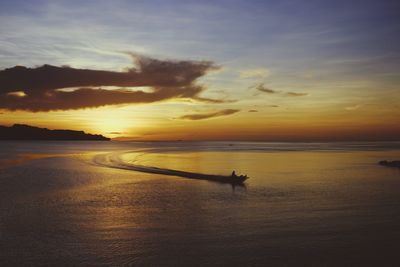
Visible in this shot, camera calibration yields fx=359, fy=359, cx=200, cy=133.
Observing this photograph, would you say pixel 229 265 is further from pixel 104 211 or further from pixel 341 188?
pixel 341 188

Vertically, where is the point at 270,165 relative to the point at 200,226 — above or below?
above

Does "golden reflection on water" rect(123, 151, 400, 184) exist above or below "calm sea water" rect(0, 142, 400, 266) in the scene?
above

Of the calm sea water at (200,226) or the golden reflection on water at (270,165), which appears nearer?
the calm sea water at (200,226)

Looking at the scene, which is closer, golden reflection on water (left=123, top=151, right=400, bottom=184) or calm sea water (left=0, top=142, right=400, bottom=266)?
calm sea water (left=0, top=142, right=400, bottom=266)

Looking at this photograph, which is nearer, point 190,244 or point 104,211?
point 190,244

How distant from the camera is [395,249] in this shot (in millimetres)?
11773

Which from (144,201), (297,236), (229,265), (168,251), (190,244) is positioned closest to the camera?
(229,265)

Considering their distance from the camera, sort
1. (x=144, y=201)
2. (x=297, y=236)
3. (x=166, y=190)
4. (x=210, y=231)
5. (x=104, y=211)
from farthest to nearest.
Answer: (x=166, y=190) < (x=144, y=201) < (x=104, y=211) < (x=210, y=231) < (x=297, y=236)

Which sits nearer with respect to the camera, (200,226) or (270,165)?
(200,226)

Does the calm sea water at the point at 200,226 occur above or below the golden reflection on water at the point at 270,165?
below

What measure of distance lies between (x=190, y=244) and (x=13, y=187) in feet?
61.8

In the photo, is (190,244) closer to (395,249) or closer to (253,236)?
(253,236)

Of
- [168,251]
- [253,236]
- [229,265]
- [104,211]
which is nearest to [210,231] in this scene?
[253,236]

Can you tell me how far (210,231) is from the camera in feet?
45.6
